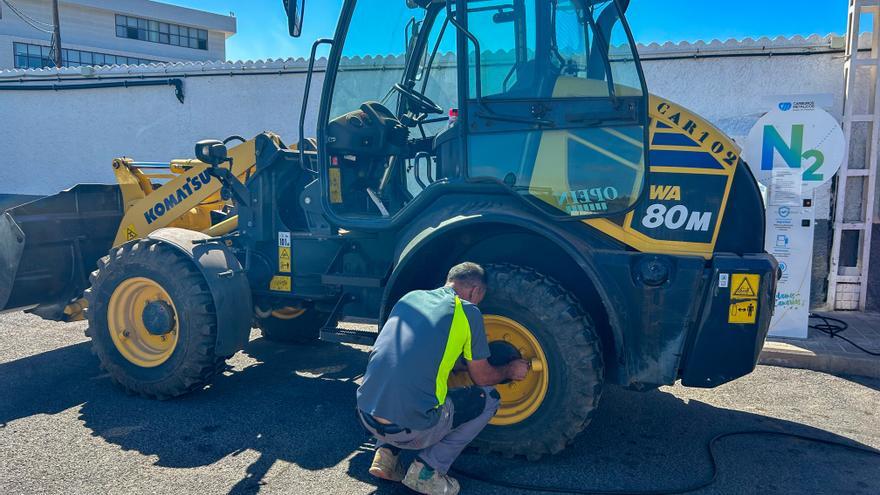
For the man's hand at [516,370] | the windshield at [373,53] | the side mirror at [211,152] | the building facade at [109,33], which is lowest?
the man's hand at [516,370]

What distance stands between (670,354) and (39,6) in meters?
37.0

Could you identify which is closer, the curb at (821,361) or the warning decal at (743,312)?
the warning decal at (743,312)

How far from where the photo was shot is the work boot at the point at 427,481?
11.4ft

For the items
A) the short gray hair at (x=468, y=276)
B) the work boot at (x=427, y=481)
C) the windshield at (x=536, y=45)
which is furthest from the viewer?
the windshield at (x=536, y=45)

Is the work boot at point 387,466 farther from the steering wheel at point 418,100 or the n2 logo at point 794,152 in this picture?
the n2 logo at point 794,152

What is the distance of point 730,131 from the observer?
8.63 m

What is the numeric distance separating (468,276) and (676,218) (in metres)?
1.25

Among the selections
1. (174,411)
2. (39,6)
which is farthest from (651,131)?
(39,6)

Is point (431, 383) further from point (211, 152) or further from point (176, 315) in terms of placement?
point (211, 152)

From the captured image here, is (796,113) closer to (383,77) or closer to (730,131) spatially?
(730,131)

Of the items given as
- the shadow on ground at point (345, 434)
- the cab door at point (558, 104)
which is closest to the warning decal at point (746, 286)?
the cab door at point (558, 104)

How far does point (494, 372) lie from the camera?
3.58 meters

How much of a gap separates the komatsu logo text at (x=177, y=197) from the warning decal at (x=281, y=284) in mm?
1095

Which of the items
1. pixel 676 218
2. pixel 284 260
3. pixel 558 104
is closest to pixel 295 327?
pixel 284 260
